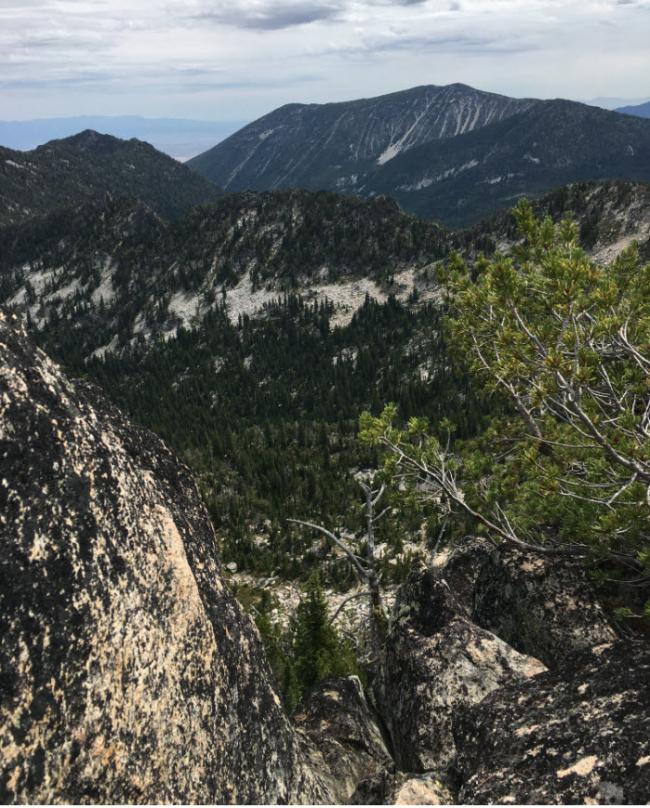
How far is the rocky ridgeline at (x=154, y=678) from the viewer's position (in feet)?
27.0

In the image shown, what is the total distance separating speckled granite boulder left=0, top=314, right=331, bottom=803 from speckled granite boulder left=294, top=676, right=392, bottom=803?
14.3 ft

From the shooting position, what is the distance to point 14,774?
25.0ft

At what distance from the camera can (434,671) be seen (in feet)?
54.9

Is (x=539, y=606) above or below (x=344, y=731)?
above

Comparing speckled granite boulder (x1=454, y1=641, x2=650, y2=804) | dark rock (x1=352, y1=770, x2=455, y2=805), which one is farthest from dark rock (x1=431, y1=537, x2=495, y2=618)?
dark rock (x1=352, y1=770, x2=455, y2=805)

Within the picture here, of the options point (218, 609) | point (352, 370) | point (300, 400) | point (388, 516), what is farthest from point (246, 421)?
point (218, 609)

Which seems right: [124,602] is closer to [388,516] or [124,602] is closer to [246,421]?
[388,516]

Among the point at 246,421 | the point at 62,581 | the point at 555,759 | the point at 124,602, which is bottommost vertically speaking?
the point at 246,421

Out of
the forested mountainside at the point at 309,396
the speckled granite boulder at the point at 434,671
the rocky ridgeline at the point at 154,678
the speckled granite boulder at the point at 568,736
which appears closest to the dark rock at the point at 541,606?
the rocky ridgeline at the point at 154,678

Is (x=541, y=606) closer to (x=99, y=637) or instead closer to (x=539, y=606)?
(x=539, y=606)

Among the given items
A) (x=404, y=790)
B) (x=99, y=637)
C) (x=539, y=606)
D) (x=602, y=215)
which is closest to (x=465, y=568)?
(x=539, y=606)

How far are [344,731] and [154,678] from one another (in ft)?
37.5

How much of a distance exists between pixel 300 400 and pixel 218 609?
14864 cm

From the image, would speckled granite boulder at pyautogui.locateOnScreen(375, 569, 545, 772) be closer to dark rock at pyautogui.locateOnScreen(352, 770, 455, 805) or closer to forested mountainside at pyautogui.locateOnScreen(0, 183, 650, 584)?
dark rock at pyautogui.locateOnScreen(352, 770, 455, 805)
